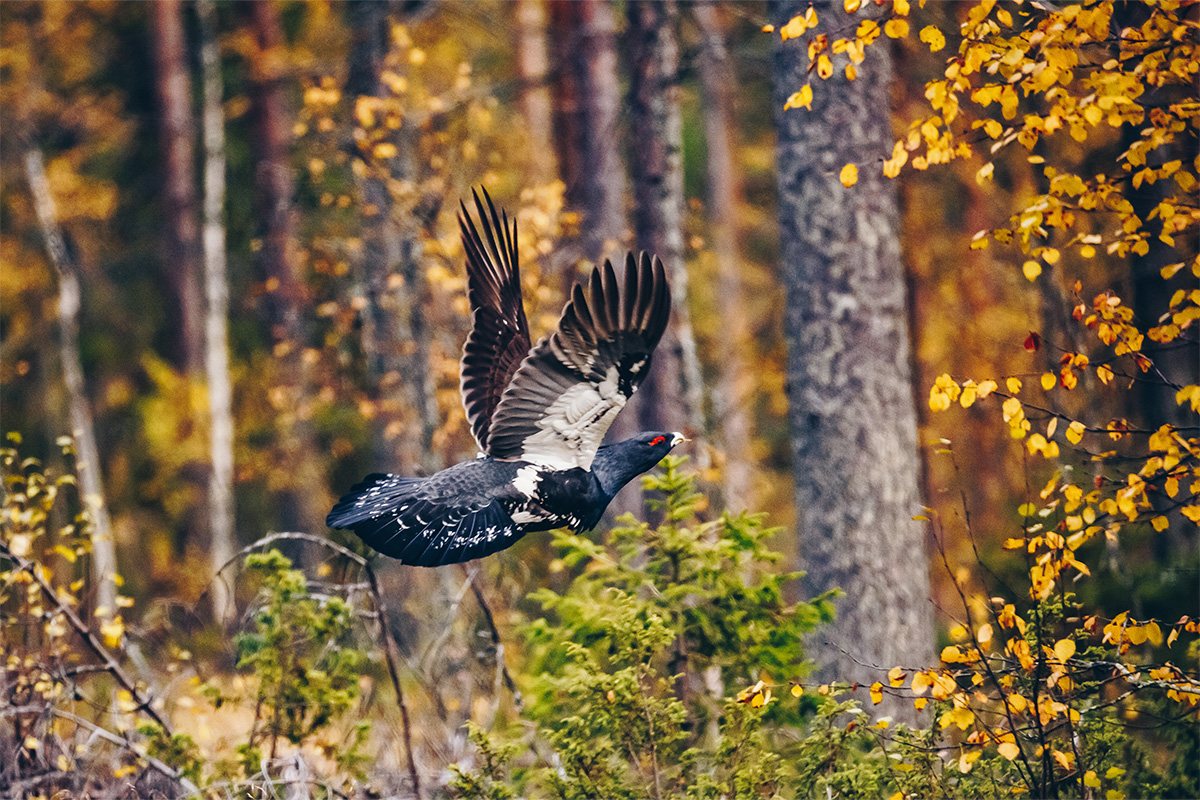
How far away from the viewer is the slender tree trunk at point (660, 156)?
333 inches

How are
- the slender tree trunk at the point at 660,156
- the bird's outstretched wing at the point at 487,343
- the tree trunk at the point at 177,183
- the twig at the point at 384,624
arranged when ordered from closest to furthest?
the twig at the point at 384,624 → the bird's outstretched wing at the point at 487,343 → the slender tree trunk at the point at 660,156 → the tree trunk at the point at 177,183

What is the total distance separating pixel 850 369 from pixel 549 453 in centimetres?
224

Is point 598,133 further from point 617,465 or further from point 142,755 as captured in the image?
point 142,755

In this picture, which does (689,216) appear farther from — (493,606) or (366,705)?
(366,705)

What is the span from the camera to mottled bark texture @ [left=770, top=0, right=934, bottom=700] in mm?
5898

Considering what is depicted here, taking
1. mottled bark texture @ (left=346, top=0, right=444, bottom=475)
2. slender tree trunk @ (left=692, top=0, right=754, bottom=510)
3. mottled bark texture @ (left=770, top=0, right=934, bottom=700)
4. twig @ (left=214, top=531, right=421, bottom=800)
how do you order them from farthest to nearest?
1. slender tree trunk @ (left=692, top=0, right=754, bottom=510)
2. mottled bark texture @ (left=346, top=0, right=444, bottom=475)
3. mottled bark texture @ (left=770, top=0, right=934, bottom=700)
4. twig @ (left=214, top=531, right=421, bottom=800)

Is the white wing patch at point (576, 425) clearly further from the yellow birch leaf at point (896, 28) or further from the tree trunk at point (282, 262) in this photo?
the tree trunk at point (282, 262)

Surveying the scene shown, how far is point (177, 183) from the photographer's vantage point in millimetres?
15703

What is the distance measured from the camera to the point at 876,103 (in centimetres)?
620

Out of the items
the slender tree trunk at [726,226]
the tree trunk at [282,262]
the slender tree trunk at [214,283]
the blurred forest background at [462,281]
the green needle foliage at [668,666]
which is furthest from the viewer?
the slender tree trunk at [726,226]

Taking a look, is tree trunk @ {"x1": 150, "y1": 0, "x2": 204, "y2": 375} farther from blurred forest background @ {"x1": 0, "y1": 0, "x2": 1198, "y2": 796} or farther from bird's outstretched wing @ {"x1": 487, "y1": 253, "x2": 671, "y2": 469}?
bird's outstretched wing @ {"x1": 487, "y1": 253, "x2": 671, "y2": 469}

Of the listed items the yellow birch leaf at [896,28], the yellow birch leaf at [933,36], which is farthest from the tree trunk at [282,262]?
the yellow birch leaf at [933,36]

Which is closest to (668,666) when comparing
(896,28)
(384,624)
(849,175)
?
(384,624)

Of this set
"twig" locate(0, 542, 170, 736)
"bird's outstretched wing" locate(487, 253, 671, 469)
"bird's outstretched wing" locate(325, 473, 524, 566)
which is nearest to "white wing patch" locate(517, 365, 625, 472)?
"bird's outstretched wing" locate(487, 253, 671, 469)
